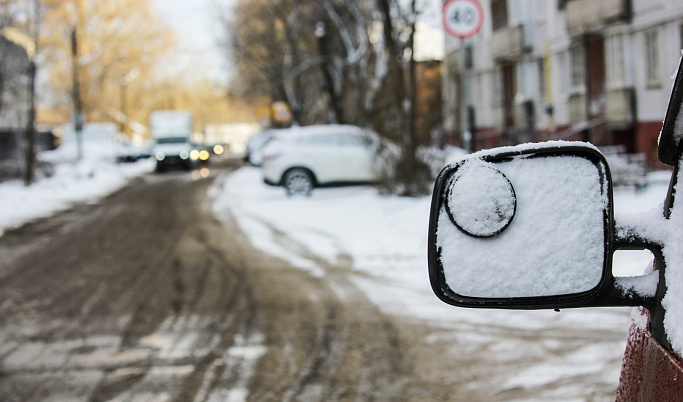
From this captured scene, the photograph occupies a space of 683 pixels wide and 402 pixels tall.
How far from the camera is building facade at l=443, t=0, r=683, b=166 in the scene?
845 inches

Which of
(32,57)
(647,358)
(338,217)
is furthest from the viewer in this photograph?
(32,57)

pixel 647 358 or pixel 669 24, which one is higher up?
pixel 669 24

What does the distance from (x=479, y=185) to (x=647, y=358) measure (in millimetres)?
434

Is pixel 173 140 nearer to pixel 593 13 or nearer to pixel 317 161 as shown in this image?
pixel 317 161

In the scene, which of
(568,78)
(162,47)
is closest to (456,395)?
(568,78)

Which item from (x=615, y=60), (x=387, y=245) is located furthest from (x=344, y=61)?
(x=387, y=245)

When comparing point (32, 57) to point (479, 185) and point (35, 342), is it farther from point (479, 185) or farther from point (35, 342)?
point (479, 185)

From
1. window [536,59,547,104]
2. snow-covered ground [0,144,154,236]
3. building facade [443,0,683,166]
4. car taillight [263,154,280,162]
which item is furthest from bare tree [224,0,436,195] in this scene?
snow-covered ground [0,144,154,236]

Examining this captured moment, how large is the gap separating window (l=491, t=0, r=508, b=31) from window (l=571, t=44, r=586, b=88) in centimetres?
661

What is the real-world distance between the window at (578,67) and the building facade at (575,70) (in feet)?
0.10

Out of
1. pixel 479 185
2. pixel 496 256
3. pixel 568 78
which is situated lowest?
pixel 496 256

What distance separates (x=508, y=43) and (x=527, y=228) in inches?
1228

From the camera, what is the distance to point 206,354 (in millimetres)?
5730

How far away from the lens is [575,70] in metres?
27.1
